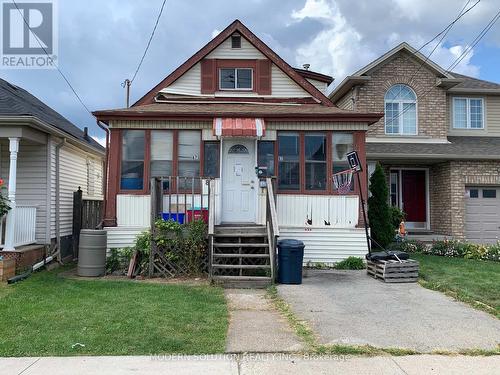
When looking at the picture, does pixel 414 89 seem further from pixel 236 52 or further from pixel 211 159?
pixel 211 159

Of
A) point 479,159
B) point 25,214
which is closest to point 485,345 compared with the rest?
point 25,214

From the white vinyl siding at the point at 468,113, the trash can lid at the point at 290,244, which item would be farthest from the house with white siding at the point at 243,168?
the white vinyl siding at the point at 468,113

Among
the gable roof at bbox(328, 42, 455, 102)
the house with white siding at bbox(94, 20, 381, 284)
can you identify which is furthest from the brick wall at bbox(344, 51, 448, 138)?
the house with white siding at bbox(94, 20, 381, 284)

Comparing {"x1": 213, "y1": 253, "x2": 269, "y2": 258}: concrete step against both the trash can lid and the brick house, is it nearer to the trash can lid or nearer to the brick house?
the trash can lid

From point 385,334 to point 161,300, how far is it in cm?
348

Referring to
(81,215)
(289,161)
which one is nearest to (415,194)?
(289,161)

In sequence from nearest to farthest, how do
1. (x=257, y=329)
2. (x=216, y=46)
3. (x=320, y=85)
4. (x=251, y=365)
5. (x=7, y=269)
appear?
(x=251, y=365) → (x=257, y=329) → (x=7, y=269) → (x=216, y=46) → (x=320, y=85)

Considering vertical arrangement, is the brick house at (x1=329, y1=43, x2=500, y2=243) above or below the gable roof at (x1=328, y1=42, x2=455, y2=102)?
below

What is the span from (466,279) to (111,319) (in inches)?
276

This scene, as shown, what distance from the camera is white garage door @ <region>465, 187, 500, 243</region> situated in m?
14.8

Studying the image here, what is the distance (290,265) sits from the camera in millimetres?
8961

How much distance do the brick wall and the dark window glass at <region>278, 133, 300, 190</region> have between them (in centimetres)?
516

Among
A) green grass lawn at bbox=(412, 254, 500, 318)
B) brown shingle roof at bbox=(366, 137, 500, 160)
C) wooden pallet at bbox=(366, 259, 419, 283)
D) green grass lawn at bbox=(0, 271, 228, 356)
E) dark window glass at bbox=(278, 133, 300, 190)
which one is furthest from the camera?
brown shingle roof at bbox=(366, 137, 500, 160)

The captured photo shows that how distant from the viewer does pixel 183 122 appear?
11195mm
